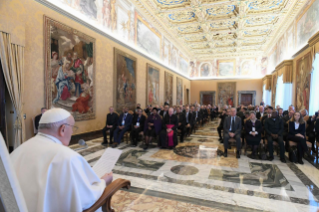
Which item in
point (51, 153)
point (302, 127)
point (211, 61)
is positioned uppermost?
point (211, 61)

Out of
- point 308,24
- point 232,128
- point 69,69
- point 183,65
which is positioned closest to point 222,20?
point 308,24

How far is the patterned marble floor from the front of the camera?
3076mm

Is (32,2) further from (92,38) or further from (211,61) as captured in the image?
(211,61)

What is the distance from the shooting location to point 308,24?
920cm

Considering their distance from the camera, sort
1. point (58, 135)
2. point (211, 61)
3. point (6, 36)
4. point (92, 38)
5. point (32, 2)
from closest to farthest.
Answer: point (58, 135), point (6, 36), point (32, 2), point (92, 38), point (211, 61)

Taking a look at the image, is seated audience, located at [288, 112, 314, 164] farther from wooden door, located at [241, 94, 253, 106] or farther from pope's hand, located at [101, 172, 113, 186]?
wooden door, located at [241, 94, 253, 106]

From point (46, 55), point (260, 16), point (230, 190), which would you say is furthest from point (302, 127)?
point (260, 16)

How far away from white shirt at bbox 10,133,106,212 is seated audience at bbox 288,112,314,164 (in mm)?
6110

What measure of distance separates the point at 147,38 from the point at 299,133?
10.5 meters

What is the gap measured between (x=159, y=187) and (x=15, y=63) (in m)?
4.81

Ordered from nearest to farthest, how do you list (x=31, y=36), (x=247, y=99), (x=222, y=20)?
1. (x=31, y=36)
2. (x=222, y=20)
3. (x=247, y=99)

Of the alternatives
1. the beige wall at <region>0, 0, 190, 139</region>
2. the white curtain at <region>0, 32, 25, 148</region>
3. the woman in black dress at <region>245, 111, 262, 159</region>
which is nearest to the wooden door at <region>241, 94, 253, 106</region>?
the woman in black dress at <region>245, 111, 262, 159</region>

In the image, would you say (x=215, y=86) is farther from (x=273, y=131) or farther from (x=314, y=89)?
(x=273, y=131)

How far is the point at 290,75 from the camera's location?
11203mm
